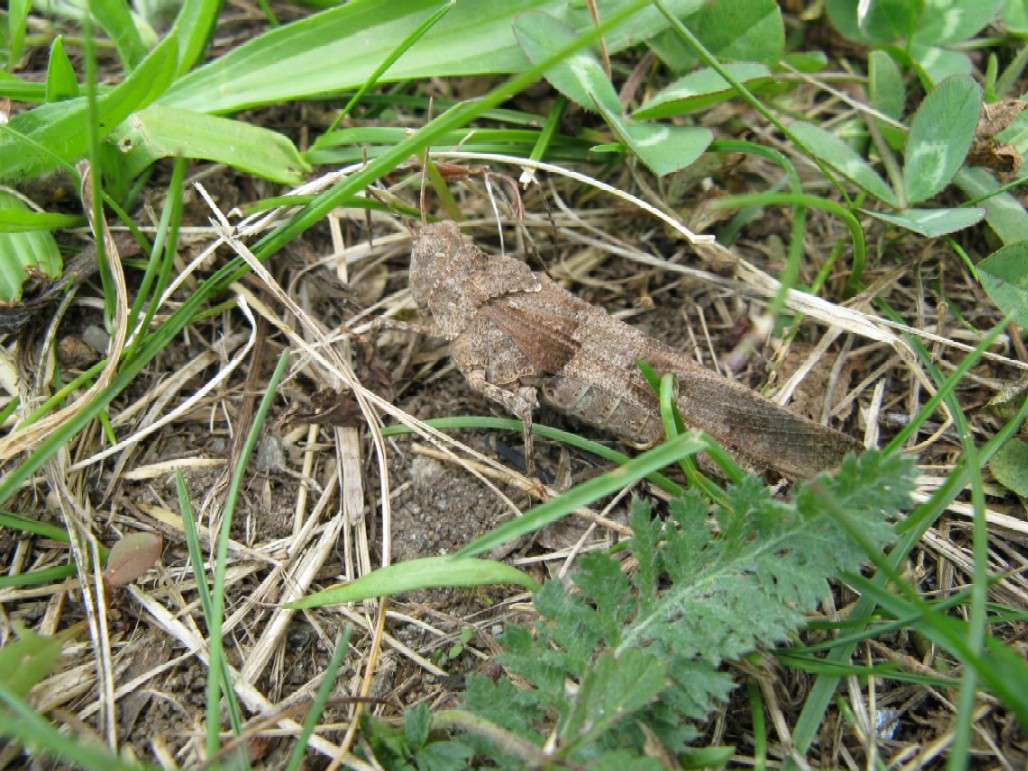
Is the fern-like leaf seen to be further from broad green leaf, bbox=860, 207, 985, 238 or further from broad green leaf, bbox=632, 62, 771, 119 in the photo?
broad green leaf, bbox=632, 62, 771, 119

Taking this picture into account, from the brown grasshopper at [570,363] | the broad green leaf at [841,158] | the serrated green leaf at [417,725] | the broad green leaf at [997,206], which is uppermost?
the broad green leaf at [841,158]

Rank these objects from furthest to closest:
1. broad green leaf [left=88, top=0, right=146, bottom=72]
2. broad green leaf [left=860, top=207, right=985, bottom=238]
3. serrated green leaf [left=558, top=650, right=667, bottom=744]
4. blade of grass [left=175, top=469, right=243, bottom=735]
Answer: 1. broad green leaf [left=88, top=0, right=146, bottom=72]
2. broad green leaf [left=860, top=207, right=985, bottom=238]
3. blade of grass [left=175, top=469, right=243, bottom=735]
4. serrated green leaf [left=558, top=650, right=667, bottom=744]

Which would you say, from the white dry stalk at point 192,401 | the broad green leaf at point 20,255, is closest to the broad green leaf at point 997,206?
the white dry stalk at point 192,401

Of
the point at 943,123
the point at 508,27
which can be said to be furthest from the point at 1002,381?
the point at 508,27

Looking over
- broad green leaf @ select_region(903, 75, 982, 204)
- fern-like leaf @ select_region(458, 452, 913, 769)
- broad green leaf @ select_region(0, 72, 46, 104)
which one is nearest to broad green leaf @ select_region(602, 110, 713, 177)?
broad green leaf @ select_region(903, 75, 982, 204)

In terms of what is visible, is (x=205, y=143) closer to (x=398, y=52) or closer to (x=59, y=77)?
(x=59, y=77)

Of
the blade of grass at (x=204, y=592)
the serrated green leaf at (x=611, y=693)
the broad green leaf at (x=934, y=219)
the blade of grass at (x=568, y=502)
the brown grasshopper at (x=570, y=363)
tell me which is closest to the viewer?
the serrated green leaf at (x=611, y=693)

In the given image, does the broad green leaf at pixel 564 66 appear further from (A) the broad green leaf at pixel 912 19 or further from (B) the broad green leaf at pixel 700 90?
(A) the broad green leaf at pixel 912 19

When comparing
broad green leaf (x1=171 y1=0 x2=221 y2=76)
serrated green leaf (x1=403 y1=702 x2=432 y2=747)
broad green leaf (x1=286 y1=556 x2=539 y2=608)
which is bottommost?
serrated green leaf (x1=403 y1=702 x2=432 y2=747)
